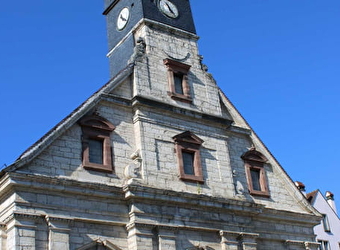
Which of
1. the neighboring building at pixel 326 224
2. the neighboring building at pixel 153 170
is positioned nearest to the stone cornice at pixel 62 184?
the neighboring building at pixel 153 170

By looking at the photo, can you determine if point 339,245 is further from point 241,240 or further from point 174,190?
point 174,190

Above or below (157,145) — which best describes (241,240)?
below

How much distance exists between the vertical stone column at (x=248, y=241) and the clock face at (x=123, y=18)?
11.2 meters

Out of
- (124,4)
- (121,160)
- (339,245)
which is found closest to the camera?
(121,160)

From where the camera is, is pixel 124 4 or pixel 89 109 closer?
pixel 89 109

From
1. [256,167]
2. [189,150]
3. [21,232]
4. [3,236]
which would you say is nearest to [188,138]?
[189,150]

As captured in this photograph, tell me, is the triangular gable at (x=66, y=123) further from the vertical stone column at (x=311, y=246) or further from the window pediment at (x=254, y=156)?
the vertical stone column at (x=311, y=246)

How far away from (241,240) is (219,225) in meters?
1.22

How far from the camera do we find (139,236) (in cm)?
2073

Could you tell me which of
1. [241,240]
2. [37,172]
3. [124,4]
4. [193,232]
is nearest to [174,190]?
[193,232]

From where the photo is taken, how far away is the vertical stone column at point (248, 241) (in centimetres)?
2359

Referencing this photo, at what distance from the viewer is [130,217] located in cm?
2114

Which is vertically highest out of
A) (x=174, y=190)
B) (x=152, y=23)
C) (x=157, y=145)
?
(x=152, y=23)

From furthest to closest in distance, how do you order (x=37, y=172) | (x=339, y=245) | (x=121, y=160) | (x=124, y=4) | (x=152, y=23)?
(x=339, y=245) < (x=124, y=4) < (x=152, y=23) < (x=121, y=160) < (x=37, y=172)
